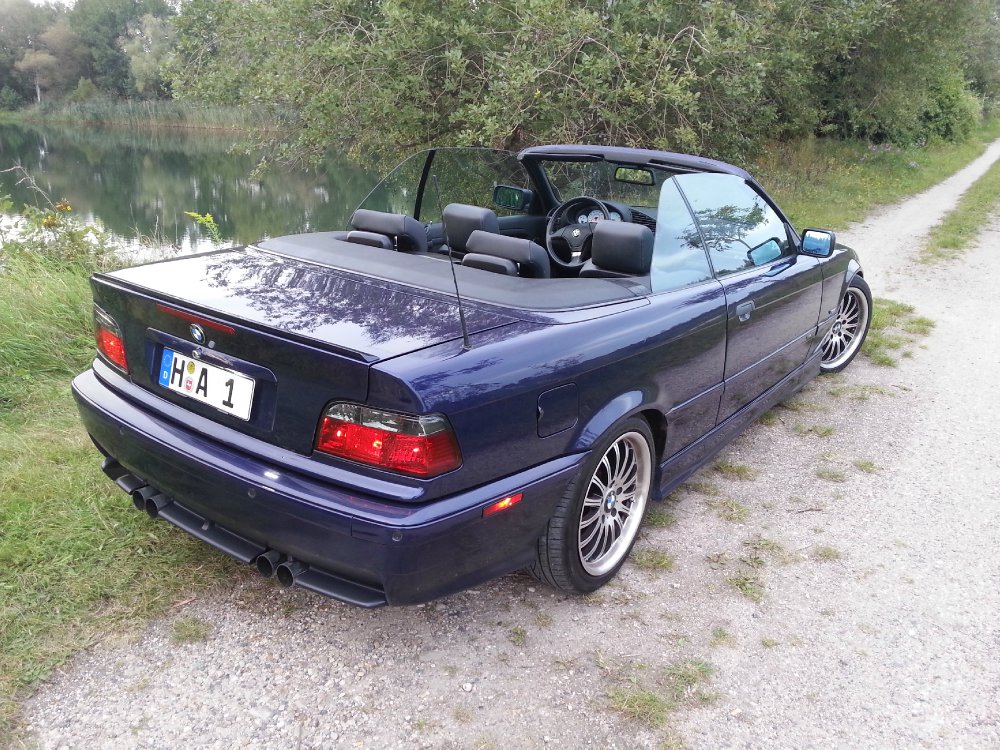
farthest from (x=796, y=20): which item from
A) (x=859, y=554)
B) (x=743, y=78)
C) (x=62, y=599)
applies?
(x=62, y=599)

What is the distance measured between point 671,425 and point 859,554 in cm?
92

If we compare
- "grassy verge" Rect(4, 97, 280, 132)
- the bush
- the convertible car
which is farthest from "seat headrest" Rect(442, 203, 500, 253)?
the bush

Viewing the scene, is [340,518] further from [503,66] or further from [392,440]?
[503,66]

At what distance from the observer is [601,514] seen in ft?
8.74

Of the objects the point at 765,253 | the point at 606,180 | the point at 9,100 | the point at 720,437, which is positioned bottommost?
the point at 9,100

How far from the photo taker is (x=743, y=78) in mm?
9695

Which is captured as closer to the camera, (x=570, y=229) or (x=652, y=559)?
(x=652, y=559)

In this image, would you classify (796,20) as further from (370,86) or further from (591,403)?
(591,403)

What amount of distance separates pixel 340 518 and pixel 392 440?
24cm

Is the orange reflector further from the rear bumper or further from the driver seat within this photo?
the driver seat

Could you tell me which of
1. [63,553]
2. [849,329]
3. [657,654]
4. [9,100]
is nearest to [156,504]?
[63,553]

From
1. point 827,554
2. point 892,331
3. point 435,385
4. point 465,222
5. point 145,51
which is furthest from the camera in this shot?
point 145,51

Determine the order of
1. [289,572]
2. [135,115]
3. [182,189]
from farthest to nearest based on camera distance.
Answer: [135,115], [182,189], [289,572]

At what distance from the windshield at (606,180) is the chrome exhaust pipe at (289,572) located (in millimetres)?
2187
